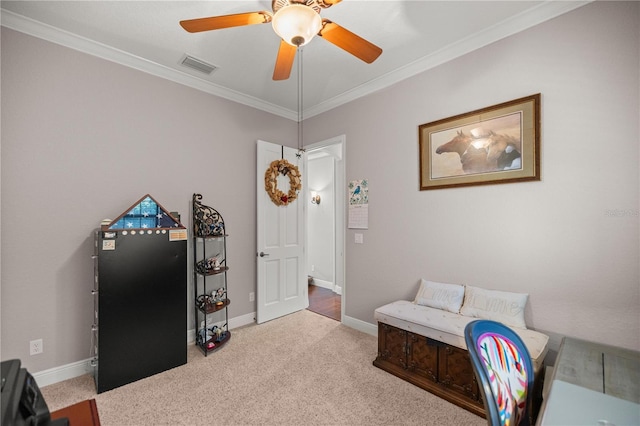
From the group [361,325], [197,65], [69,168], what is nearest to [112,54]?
[197,65]

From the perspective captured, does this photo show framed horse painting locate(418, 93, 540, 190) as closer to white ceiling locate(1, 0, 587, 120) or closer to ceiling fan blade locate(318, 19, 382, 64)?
white ceiling locate(1, 0, 587, 120)

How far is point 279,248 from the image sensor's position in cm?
379

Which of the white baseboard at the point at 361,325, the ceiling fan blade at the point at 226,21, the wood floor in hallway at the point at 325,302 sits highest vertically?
the ceiling fan blade at the point at 226,21

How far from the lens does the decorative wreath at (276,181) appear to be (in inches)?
145

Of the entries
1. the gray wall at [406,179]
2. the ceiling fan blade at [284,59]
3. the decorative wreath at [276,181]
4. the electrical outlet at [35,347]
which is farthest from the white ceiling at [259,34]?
the electrical outlet at [35,347]

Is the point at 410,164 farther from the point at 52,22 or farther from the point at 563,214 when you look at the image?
the point at 52,22

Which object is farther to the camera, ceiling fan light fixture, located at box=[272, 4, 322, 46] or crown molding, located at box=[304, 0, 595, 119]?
crown molding, located at box=[304, 0, 595, 119]

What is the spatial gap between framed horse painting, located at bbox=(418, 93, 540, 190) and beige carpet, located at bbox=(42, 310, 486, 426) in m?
1.76

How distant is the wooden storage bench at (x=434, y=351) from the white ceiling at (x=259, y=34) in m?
2.29

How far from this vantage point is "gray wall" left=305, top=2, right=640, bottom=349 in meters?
1.83

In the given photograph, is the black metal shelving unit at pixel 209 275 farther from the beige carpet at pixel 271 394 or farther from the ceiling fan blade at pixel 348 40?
the ceiling fan blade at pixel 348 40

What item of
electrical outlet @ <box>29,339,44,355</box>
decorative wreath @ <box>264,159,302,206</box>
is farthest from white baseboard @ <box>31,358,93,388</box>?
decorative wreath @ <box>264,159,302,206</box>

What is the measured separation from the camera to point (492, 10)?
6.96ft

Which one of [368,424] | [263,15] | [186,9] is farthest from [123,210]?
[368,424]
